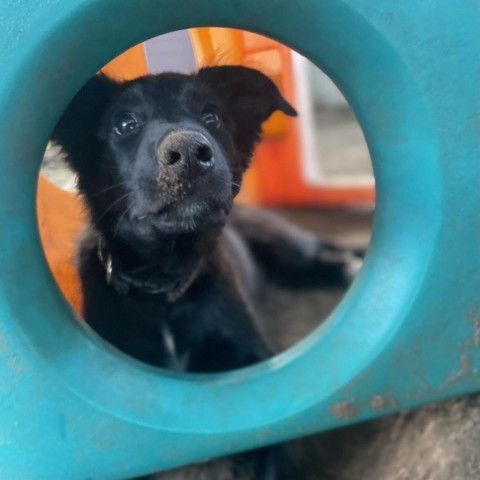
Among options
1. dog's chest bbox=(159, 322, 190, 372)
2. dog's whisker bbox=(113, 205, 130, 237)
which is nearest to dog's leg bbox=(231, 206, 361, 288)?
dog's chest bbox=(159, 322, 190, 372)

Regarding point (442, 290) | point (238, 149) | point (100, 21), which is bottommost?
point (442, 290)

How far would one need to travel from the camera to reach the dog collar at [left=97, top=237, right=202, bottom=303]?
3.39 ft

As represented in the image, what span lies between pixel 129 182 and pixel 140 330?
10.3 inches

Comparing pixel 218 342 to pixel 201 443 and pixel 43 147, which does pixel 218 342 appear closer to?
pixel 201 443

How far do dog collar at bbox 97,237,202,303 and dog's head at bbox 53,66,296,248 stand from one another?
38mm

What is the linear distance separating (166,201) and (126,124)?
0.12 m

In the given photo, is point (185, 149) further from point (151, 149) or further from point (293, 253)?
point (293, 253)

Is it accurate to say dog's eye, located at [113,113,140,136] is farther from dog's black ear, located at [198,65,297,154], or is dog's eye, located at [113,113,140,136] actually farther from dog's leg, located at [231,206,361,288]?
dog's leg, located at [231,206,361,288]

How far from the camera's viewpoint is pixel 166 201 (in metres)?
0.93

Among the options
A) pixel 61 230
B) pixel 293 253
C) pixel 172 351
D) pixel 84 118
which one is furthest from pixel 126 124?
pixel 293 253

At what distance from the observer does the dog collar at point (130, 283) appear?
1.03 m

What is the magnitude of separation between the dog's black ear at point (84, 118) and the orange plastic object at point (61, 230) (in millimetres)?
53

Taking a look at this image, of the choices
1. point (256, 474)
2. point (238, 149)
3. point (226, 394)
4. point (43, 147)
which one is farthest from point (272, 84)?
point (256, 474)

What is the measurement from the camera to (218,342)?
50.1 inches
